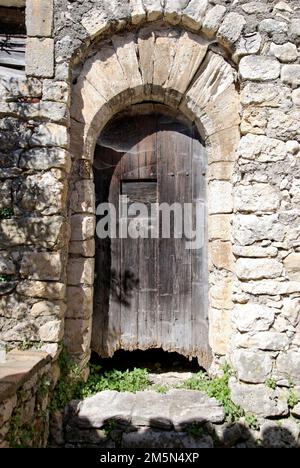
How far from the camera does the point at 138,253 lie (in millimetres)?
2953

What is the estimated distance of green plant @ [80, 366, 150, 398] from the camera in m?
2.61

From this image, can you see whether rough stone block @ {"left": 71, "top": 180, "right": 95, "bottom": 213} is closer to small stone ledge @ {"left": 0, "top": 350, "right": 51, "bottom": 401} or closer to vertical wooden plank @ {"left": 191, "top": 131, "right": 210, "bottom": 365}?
vertical wooden plank @ {"left": 191, "top": 131, "right": 210, "bottom": 365}

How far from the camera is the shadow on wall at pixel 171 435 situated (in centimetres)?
229

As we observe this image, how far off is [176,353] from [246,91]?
227cm

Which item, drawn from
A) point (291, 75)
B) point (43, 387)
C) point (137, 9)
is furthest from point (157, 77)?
point (43, 387)

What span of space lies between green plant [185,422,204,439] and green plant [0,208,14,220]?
1936 millimetres

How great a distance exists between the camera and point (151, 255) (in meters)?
2.95

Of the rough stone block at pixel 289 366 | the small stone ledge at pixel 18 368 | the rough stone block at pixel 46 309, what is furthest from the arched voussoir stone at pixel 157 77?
the rough stone block at pixel 289 366

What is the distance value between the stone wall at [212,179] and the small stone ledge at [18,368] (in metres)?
0.14

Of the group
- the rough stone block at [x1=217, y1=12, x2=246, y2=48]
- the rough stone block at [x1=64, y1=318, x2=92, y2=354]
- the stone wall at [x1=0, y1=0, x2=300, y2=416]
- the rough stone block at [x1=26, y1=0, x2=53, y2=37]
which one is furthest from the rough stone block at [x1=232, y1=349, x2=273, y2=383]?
the rough stone block at [x1=26, y1=0, x2=53, y2=37]

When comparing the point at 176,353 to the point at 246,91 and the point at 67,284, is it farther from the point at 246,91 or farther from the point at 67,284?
the point at 246,91

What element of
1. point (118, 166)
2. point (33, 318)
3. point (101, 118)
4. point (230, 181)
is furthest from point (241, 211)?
point (33, 318)

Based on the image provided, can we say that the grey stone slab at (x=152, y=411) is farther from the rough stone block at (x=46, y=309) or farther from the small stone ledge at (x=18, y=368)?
the rough stone block at (x=46, y=309)

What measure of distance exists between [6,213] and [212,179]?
5.20 feet
